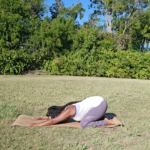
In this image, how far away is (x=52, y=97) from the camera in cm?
715

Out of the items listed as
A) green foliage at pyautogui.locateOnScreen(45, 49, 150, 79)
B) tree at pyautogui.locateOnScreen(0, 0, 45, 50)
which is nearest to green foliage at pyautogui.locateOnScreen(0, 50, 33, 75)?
tree at pyautogui.locateOnScreen(0, 0, 45, 50)

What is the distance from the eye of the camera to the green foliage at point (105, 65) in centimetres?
1525

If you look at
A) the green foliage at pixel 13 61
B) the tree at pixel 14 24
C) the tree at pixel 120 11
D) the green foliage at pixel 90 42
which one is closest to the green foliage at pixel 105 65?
the green foliage at pixel 90 42

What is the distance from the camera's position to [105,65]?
1538cm

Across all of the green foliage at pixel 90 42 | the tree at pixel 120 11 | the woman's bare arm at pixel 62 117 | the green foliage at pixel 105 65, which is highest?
the tree at pixel 120 11

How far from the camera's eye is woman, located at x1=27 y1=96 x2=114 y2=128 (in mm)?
4164

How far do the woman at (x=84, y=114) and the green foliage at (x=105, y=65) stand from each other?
1101cm

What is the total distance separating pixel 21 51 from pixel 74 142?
1303 cm

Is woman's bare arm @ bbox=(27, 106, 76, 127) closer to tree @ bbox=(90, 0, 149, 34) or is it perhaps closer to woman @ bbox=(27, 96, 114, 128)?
woman @ bbox=(27, 96, 114, 128)

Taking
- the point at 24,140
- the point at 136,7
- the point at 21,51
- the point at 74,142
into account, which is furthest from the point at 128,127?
the point at 136,7

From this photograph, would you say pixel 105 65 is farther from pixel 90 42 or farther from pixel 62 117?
pixel 62 117

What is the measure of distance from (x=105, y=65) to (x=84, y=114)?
448 inches

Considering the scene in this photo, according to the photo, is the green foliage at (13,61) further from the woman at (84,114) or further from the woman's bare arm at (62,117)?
the woman's bare arm at (62,117)

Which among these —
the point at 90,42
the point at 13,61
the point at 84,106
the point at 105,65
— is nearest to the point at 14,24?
the point at 13,61
